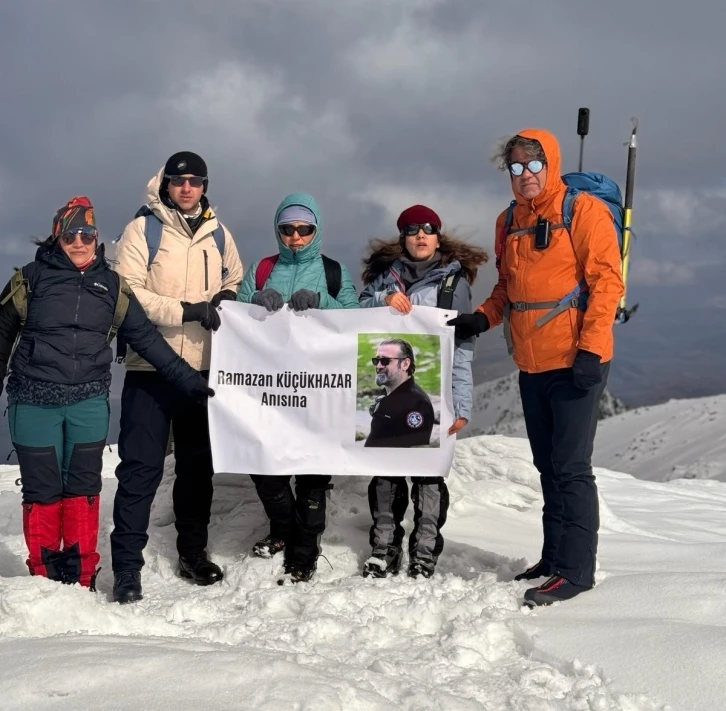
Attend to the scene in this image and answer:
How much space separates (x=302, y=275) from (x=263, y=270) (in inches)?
11.5

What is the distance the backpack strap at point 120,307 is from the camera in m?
4.45

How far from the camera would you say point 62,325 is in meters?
4.27

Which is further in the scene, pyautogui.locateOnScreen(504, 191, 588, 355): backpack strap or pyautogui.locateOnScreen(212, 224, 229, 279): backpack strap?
pyautogui.locateOnScreen(212, 224, 229, 279): backpack strap


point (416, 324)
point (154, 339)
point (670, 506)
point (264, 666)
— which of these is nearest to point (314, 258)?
point (416, 324)

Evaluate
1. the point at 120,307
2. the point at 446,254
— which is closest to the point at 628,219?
the point at 446,254

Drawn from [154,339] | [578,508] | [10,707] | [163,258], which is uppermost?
[163,258]

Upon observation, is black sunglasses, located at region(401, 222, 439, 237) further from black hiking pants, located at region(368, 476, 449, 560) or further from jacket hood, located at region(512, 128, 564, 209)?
black hiking pants, located at region(368, 476, 449, 560)

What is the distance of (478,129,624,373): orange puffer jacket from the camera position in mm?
4078

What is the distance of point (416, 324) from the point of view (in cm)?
495

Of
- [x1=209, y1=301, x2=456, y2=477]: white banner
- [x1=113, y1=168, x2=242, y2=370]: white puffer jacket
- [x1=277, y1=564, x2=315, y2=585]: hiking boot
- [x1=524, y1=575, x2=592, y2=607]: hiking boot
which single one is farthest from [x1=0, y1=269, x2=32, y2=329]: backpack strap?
[x1=524, y1=575, x2=592, y2=607]: hiking boot

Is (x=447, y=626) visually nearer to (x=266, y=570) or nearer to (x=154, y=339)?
(x=266, y=570)

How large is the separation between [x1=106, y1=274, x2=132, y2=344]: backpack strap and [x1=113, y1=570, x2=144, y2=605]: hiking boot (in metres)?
1.53

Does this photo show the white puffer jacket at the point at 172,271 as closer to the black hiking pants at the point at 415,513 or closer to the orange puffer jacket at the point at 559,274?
the black hiking pants at the point at 415,513

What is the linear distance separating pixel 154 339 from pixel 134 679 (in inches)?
88.3
